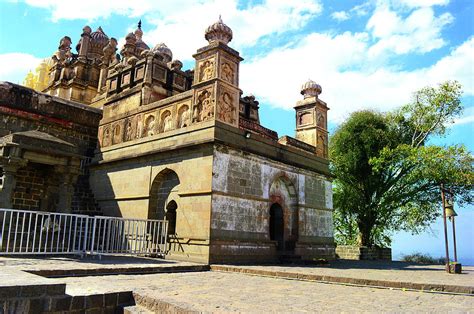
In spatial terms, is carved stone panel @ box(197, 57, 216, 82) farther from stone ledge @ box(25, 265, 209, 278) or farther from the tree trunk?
the tree trunk

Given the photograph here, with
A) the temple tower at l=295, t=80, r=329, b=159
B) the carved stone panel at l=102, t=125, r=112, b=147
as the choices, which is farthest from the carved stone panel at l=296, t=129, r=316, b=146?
the carved stone panel at l=102, t=125, r=112, b=147

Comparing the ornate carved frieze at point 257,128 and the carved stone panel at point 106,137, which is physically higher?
A: the ornate carved frieze at point 257,128

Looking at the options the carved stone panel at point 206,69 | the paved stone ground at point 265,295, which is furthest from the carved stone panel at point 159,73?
the paved stone ground at point 265,295

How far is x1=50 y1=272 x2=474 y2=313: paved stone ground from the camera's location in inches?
191

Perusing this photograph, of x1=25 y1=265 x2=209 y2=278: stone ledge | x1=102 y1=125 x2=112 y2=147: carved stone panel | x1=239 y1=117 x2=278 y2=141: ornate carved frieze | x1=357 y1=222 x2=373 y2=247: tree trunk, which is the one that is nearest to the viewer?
x1=25 y1=265 x2=209 y2=278: stone ledge

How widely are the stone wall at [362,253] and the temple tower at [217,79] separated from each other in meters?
10.5

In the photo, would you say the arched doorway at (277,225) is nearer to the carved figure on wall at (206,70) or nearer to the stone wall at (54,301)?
the carved figure on wall at (206,70)

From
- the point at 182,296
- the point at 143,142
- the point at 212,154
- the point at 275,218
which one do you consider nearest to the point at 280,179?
the point at 275,218

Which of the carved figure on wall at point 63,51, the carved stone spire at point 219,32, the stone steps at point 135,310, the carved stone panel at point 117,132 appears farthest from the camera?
the carved figure on wall at point 63,51

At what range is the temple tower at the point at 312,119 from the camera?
1585 cm

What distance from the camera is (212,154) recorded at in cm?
1034

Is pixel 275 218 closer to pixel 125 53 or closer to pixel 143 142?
pixel 143 142

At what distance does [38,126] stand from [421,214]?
17304 mm

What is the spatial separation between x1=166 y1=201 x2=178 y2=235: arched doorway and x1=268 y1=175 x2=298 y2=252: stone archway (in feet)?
10.3
